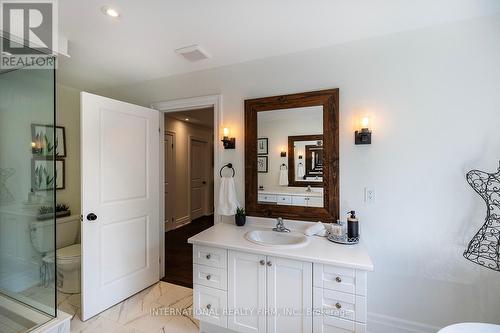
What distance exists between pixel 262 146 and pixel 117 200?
1527mm

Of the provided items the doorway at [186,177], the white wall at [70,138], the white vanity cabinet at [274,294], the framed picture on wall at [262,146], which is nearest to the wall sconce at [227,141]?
the framed picture on wall at [262,146]

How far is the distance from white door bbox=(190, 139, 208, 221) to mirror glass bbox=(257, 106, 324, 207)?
3426 mm

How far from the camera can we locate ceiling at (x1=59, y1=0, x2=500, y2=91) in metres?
1.48

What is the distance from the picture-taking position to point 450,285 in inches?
65.1

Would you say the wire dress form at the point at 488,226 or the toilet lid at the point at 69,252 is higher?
the wire dress form at the point at 488,226

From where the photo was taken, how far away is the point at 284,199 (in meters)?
2.15

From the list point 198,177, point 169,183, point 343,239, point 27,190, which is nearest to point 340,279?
point 343,239

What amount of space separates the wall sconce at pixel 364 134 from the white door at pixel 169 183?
12.0 ft

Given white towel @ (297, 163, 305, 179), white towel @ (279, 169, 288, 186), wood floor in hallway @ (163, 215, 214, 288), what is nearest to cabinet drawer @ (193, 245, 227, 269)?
white towel @ (279, 169, 288, 186)

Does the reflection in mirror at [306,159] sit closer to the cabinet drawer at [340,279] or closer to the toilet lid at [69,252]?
the cabinet drawer at [340,279]

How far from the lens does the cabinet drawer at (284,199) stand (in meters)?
2.13

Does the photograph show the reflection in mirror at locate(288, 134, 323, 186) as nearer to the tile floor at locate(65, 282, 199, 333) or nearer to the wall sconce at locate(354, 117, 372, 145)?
the wall sconce at locate(354, 117, 372, 145)

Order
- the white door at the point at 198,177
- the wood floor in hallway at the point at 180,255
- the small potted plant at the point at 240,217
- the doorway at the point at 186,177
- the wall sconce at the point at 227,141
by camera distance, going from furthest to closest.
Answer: the white door at the point at 198,177 < the doorway at the point at 186,177 < the wood floor in hallway at the point at 180,255 < the wall sconce at the point at 227,141 < the small potted plant at the point at 240,217

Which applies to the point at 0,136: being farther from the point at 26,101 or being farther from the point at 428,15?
the point at 428,15
